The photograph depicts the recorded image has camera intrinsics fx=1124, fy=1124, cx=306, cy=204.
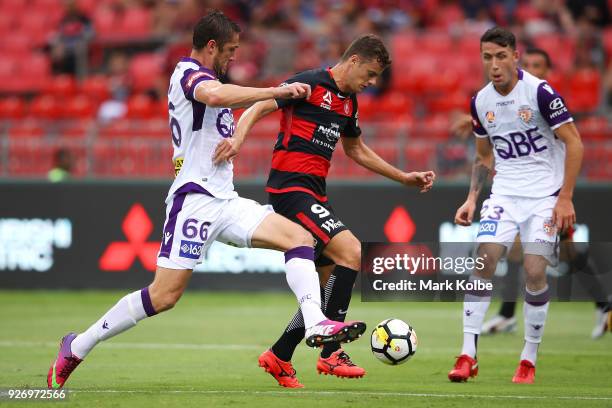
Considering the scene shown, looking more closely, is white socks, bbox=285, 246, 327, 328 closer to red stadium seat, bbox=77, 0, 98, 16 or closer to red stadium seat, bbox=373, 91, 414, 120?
red stadium seat, bbox=373, 91, 414, 120

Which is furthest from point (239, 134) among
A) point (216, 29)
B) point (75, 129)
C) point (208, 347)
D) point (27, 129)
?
point (27, 129)

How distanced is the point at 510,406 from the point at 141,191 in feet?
32.8

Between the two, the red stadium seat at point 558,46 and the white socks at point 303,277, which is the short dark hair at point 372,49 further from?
the red stadium seat at point 558,46

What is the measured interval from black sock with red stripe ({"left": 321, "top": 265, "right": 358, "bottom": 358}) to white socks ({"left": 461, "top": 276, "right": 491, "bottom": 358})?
1.07 metres

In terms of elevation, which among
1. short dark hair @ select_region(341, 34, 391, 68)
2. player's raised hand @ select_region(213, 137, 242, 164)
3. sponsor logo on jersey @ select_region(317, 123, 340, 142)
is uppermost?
short dark hair @ select_region(341, 34, 391, 68)

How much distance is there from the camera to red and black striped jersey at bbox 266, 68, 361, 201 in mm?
8117

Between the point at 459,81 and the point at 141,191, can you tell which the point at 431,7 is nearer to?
the point at 459,81

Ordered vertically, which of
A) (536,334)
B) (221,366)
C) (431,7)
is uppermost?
(431,7)

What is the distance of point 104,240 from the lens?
53.2ft

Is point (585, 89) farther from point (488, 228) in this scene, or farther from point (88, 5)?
point (88, 5)

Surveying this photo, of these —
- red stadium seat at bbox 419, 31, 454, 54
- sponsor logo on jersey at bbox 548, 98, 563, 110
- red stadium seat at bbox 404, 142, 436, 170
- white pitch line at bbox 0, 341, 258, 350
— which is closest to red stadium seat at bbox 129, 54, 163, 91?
red stadium seat at bbox 419, 31, 454, 54

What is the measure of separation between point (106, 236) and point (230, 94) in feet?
31.2

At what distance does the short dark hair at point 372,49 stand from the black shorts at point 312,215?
1.08 m

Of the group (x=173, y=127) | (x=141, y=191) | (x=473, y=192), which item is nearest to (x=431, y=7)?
(x=141, y=191)
